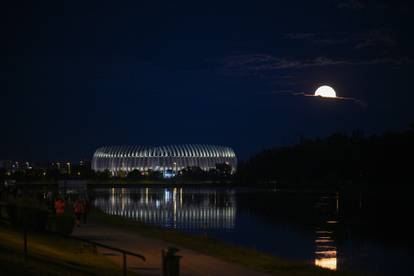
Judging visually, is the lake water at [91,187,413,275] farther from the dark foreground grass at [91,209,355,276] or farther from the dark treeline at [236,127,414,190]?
the dark treeline at [236,127,414,190]

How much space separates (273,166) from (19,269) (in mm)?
123116

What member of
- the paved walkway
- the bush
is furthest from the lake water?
the bush

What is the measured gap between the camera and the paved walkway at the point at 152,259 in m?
17.1

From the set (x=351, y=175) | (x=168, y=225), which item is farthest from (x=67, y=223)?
(x=351, y=175)

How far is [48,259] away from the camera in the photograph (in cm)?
1488

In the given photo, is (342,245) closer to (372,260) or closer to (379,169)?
(372,260)

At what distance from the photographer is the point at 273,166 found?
5271 inches

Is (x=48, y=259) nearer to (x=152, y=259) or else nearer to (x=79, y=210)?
(x=152, y=259)

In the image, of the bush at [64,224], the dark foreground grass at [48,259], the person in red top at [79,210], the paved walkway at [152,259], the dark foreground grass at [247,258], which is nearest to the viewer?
the dark foreground grass at [48,259]

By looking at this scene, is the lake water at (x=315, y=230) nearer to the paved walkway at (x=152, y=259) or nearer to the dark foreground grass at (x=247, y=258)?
the dark foreground grass at (x=247, y=258)

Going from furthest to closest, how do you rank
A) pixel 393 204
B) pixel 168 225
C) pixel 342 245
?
1. pixel 393 204
2. pixel 168 225
3. pixel 342 245

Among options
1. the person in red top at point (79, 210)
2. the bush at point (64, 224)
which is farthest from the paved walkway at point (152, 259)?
the person in red top at point (79, 210)

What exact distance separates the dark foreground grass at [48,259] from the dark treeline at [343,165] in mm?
69166

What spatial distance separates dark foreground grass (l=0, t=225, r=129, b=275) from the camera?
12281 mm
